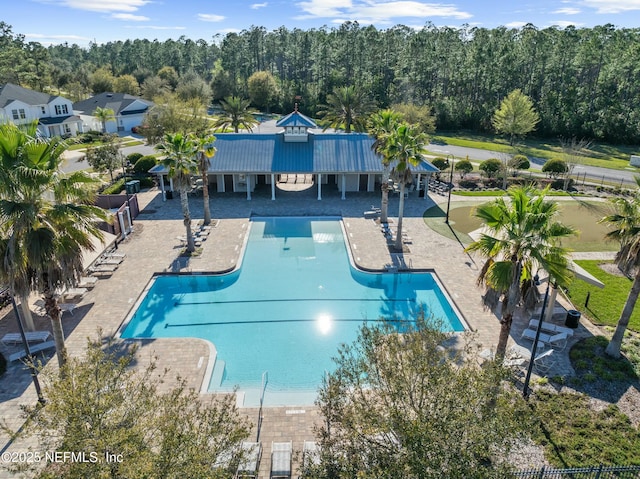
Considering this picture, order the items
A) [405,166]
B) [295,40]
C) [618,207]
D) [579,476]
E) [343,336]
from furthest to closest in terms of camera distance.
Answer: [295,40] → [405,166] → [343,336] → [618,207] → [579,476]

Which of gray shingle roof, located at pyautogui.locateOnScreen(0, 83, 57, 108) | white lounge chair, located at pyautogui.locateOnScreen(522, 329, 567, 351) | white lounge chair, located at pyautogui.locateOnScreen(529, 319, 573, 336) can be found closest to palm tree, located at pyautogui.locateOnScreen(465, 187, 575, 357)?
white lounge chair, located at pyautogui.locateOnScreen(522, 329, 567, 351)

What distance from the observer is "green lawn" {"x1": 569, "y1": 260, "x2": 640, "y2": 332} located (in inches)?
844

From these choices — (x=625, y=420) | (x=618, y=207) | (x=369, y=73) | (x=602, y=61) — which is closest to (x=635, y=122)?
(x=602, y=61)

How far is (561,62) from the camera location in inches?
2881

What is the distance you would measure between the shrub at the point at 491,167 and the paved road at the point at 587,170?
7.66 meters

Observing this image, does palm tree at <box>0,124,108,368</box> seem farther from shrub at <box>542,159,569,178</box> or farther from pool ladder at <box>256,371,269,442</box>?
shrub at <box>542,159,569,178</box>

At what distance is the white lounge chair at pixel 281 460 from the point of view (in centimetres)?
1309

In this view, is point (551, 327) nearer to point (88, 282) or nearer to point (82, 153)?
point (88, 282)

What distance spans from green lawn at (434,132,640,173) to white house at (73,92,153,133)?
4749 cm

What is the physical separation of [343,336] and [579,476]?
35.0 ft

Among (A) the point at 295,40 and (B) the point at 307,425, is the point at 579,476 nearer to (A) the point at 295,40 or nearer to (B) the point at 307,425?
(B) the point at 307,425

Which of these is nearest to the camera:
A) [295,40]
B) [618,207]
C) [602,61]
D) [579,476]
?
[579,476]

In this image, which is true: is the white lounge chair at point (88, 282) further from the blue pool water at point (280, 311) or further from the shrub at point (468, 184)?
the shrub at point (468, 184)

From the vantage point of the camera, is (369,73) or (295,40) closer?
(369,73)
